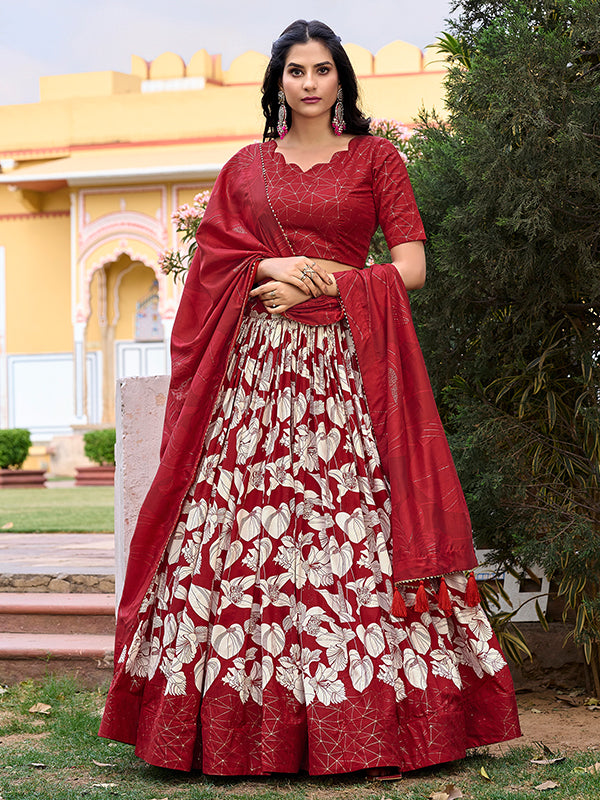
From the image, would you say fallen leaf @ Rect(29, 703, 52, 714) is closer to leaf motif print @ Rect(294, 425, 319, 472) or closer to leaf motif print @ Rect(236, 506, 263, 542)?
leaf motif print @ Rect(236, 506, 263, 542)

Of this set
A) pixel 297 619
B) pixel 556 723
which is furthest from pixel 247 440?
pixel 556 723

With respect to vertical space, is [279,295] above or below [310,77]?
below

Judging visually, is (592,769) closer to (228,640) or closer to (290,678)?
(290,678)

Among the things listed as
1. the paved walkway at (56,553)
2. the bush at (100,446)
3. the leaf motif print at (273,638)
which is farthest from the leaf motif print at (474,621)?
the bush at (100,446)

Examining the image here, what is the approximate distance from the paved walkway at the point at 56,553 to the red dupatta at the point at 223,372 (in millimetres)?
1918

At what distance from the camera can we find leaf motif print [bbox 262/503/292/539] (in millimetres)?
2443

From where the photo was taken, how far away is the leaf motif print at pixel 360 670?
229 centimetres

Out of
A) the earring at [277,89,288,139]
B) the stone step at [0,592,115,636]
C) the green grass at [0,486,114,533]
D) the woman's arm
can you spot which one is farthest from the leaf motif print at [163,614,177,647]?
the green grass at [0,486,114,533]

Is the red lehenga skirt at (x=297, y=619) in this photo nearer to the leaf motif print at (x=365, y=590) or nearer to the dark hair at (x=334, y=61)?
the leaf motif print at (x=365, y=590)

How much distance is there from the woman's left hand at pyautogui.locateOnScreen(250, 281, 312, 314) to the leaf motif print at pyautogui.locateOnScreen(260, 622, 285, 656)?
79cm

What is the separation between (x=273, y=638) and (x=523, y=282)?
1274 mm

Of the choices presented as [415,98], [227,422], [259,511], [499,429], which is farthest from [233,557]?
[415,98]

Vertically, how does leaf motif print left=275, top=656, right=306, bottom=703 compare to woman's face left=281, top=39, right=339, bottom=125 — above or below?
below

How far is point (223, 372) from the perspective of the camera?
8.51 feet
